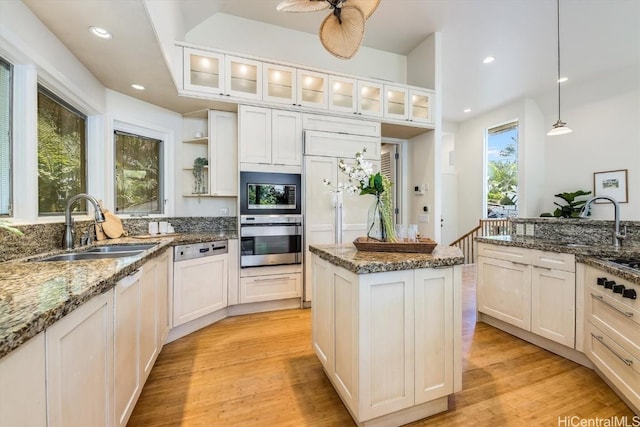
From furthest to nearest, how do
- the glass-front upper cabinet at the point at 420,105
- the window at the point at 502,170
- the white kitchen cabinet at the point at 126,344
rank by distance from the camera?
the window at the point at 502,170, the glass-front upper cabinet at the point at 420,105, the white kitchen cabinet at the point at 126,344

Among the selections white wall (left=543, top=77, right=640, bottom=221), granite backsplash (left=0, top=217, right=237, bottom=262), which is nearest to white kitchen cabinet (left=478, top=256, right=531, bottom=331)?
granite backsplash (left=0, top=217, right=237, bottom=262)

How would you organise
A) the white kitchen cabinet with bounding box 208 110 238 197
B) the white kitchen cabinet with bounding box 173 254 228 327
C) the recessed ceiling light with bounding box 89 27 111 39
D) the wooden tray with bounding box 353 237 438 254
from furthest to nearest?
the white kitchen cabinet with bounding box 208 110 238 197
the white kitchen cabinet with bounding box 173 254 228 327
the recessed ceiling light with bounding box 89 27 111 39
the wooden tray with bounding box 353 237 438 254

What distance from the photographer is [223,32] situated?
11.3ft

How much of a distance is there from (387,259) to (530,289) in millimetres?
1748

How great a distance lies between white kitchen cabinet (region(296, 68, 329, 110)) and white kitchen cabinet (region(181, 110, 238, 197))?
0.86m

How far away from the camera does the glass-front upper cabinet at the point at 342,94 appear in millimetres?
3461

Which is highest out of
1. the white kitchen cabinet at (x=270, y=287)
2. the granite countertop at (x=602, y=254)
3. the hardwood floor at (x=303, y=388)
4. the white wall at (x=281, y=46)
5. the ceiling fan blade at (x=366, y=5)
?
the white wall at (x=281, y=46)

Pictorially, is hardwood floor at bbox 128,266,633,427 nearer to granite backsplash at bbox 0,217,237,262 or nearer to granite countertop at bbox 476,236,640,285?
granite countertop at bbox 476,236,640,285

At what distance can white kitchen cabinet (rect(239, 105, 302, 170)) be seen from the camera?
10.2 ft

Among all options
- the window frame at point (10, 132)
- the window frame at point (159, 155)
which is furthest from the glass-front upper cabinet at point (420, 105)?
the window frame at point (10, 132)

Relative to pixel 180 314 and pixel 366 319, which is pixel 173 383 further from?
pixel 366 319

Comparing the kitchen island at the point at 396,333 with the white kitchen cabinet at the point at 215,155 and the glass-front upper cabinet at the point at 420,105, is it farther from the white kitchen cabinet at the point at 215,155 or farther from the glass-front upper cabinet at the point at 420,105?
the glass-front upper cabinet at the point at 420,105

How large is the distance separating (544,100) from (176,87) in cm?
694

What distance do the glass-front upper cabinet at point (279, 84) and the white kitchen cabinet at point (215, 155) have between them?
52 centimetres
